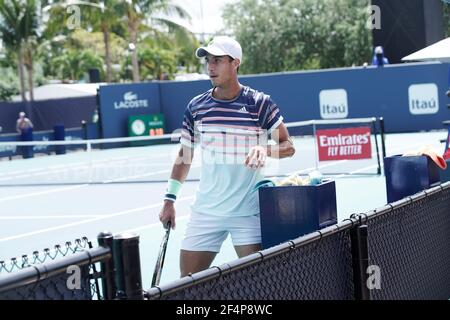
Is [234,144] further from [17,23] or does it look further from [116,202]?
[17,23]

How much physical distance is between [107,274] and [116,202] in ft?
44.1

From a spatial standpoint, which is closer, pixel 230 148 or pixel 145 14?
pixel 230 148

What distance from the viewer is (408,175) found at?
6.80 meters

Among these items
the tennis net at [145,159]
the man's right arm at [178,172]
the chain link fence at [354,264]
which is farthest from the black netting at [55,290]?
the tennis net at [145,159]

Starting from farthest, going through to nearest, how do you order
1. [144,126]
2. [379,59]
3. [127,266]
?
[144,126] < [379,59] < [127,266]

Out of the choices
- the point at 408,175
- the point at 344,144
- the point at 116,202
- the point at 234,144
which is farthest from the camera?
the point at 344,144

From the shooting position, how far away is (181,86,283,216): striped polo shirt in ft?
18.8

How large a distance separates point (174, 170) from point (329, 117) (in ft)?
85.8

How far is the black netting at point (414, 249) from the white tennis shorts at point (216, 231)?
2.36ft

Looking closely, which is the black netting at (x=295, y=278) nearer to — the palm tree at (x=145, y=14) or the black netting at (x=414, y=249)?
the black netting at (x=414, y=249)

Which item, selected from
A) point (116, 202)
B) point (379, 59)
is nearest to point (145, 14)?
point (379, 59)
